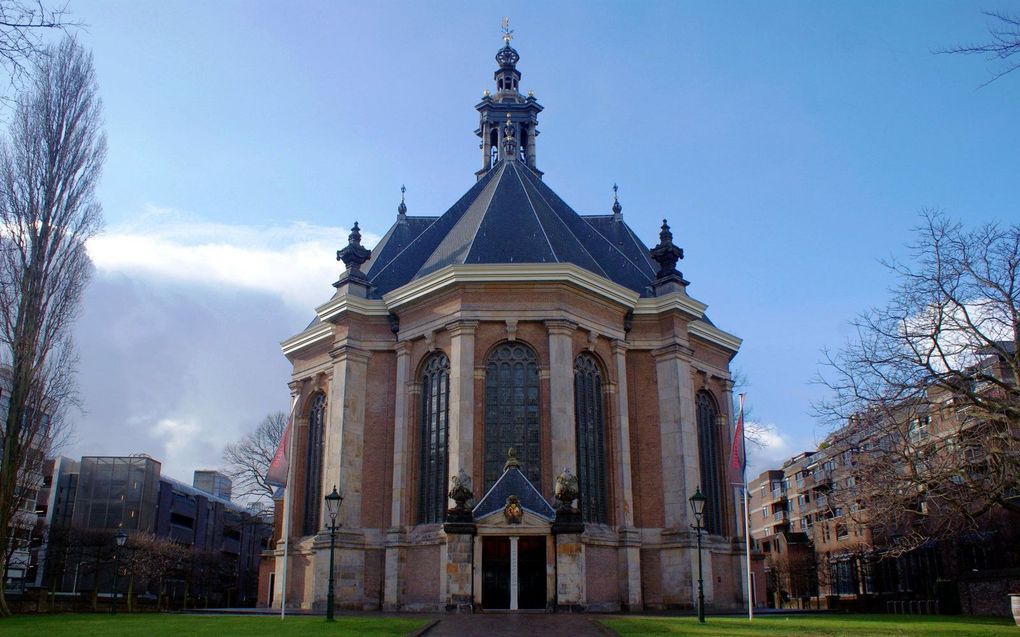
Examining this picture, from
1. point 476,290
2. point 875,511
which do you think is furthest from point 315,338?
point 875,511

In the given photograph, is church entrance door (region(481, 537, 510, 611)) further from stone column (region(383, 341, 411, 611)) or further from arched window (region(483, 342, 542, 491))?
stone column (region(383, 341, 411, 611))

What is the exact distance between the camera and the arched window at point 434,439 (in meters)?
33.7

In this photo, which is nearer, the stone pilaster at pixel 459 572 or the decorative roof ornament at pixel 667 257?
the stone pilaster at pixel 459 572

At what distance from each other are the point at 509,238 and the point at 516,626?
1946cm

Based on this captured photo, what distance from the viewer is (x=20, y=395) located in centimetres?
3012

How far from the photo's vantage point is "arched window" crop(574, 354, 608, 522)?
33.6 m

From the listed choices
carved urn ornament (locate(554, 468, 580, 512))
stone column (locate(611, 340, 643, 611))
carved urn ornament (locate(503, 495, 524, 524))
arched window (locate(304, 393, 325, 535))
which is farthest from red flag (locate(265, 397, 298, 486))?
stone column (locate(611, 340, 643, 611))

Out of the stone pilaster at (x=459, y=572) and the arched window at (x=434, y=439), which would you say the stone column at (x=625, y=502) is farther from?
the arched window at (x=434, y=439)

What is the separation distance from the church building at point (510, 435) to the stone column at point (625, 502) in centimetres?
Answer: 8

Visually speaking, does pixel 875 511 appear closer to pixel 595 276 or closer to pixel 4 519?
pixel 595 276

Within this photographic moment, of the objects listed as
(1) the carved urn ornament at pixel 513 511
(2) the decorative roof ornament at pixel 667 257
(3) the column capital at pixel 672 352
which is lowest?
(1) the carved urn ornament at pixel 513 511

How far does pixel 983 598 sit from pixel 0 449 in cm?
4135

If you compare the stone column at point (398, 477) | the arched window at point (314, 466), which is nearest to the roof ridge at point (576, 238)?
the stone column at point (398, 477)

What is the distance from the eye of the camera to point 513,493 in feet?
100
